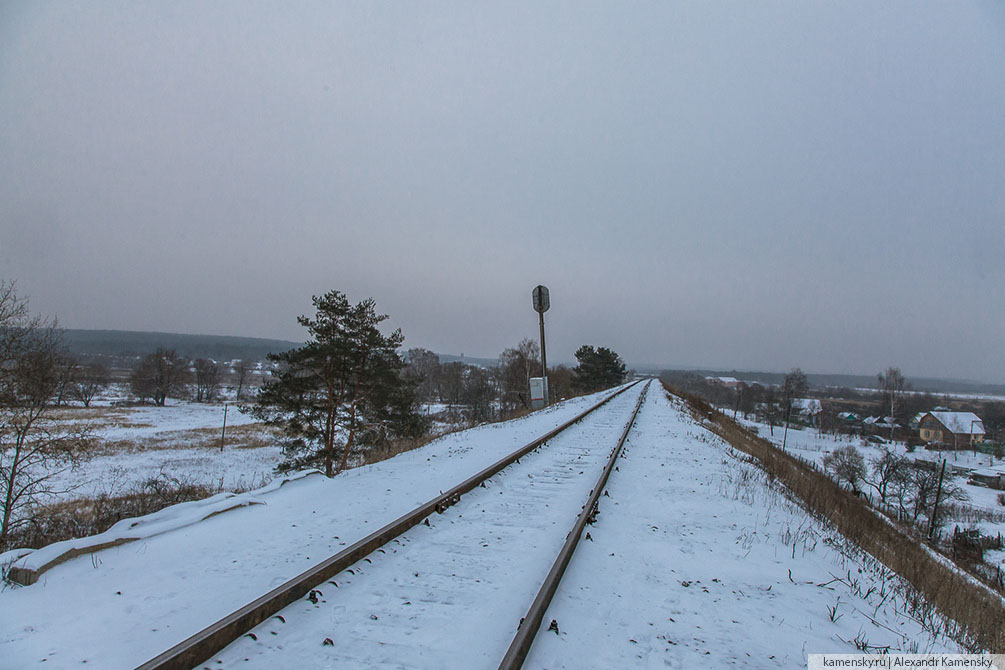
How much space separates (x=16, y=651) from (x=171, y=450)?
40804 mm

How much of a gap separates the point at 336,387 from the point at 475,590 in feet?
60.8

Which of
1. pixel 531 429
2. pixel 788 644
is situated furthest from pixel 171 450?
pixel 788 644

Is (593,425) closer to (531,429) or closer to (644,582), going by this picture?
(531,429)

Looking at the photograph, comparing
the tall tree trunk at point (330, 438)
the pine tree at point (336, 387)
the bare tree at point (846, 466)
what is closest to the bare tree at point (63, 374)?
the pine tree at point (336, 387)

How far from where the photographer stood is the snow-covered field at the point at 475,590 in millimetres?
2547

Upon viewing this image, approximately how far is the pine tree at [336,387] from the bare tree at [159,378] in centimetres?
6837

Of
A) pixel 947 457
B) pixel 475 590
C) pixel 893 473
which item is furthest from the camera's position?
pixel 947 457

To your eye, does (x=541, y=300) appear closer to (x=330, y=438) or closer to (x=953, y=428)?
(x=330, y=438)

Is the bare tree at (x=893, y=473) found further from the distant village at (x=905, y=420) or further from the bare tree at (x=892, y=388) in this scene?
the bare tree at (x=892, y=388)

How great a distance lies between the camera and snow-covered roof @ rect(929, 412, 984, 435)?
6050 centimetres

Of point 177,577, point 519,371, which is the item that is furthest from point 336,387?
point 519,371

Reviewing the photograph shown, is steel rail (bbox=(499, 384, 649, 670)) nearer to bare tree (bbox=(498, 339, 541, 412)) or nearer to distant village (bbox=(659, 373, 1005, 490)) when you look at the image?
bare tree (bbox=(498, 339, 541, 412))

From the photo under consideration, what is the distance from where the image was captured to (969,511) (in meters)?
34.6

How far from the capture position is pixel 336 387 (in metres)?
20.0
